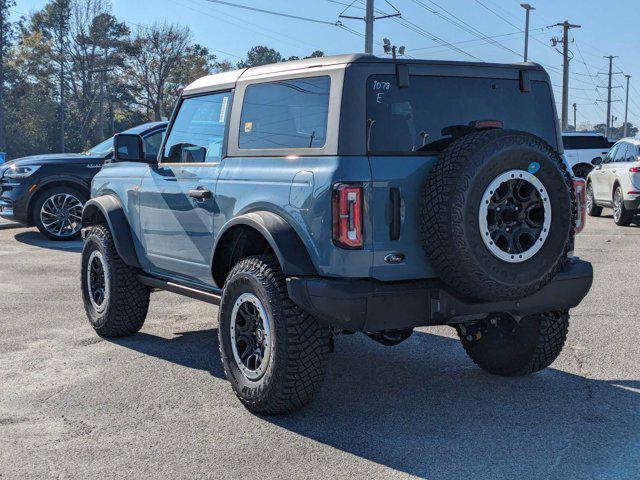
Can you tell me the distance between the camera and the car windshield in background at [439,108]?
4.40 meters

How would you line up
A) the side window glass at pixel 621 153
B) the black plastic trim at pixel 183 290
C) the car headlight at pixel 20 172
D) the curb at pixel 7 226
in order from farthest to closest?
the side window glass at pixel 621 153, the curb at pixel 7 226, the car headlight at pixel 20 172, the black plastic trim at pixel 183 290

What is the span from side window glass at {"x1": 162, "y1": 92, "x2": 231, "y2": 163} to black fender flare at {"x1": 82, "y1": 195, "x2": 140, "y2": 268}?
2.34 ft

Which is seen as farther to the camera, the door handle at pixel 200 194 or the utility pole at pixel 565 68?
the utility pole at pixel 565 68

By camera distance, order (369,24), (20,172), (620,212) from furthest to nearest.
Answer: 1. (369,24)
2. (620,212)
3. (20,172)

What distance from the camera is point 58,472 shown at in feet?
12.6

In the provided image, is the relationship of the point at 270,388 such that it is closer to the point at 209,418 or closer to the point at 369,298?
the point at 209,418

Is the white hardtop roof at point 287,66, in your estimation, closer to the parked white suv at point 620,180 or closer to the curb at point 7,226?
the curb at point 7,226

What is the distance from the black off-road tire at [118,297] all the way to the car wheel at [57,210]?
7.32 meters

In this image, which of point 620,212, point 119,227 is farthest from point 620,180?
point 119,227

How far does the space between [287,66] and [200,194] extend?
1025mm

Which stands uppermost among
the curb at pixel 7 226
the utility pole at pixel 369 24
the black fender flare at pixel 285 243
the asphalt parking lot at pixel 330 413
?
the utility pole at pixel 369 24

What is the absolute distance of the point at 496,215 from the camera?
418 cm

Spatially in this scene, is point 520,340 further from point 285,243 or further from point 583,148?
point 583,148

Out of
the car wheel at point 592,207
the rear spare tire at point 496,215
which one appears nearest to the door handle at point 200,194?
the rear spare tire at point 496,215
